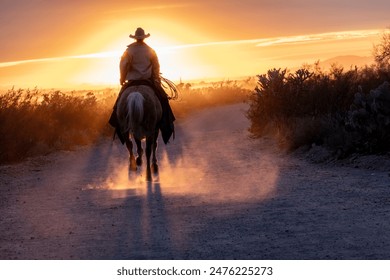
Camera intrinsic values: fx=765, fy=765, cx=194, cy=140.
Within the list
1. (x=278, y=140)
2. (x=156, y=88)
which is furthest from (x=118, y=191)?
(x=278, y=140)

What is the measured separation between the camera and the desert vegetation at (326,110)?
1777 cm

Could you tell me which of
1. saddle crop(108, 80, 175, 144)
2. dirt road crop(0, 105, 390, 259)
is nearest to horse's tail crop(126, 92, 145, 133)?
saddle crop(108, 80, 175, 144)

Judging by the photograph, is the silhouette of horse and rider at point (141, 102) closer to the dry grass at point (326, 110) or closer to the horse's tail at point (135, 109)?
the horse's tail at point (135, 109)

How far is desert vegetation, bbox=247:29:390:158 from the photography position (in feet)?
58.3

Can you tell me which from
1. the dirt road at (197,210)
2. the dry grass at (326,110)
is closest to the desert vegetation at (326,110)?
the dry grass at (326,110)

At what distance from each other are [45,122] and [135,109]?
9.66 metres

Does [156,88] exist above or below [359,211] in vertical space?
above

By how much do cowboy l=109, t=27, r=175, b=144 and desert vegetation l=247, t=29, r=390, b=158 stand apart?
4316mm

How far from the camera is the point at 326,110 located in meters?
23.6

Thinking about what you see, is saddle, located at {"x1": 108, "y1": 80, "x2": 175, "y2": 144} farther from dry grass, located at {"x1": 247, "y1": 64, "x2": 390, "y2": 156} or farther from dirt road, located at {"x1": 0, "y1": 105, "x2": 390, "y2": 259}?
dry grass, located at {"x1": 247, "y1": 64, "x2": 390, "y2": 156}

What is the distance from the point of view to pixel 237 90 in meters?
52.5

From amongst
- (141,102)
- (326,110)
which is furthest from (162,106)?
(326,110)

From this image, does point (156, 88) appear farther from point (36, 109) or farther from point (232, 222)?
point (36, 109)
